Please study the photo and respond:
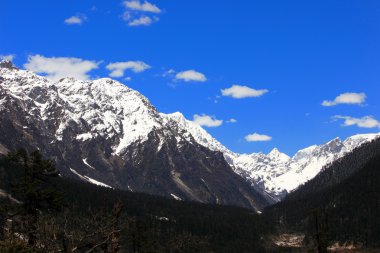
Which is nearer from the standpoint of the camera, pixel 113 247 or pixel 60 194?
pixel 113 247

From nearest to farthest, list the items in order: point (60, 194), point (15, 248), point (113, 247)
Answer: point (15, 248) < point (113, 247) < point (60, 194)

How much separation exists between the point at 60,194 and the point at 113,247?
8626 mm

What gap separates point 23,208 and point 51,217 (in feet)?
16.3

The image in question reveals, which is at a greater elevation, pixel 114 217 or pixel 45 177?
pixel 45 177

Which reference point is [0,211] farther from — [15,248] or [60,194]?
[15,248]

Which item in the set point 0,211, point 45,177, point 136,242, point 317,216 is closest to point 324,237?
point 317,216

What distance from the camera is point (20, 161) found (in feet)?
159

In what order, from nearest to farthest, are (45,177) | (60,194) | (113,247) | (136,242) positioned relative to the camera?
(113,247) → (60,194) → (45,177) → (136,242)

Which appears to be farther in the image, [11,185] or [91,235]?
[11,185]

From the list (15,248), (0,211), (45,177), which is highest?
(45,177)

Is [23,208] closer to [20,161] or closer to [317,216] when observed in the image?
[20,161]

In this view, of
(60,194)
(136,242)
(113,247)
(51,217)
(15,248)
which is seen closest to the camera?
(15,248)

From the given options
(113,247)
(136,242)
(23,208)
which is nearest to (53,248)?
(113,247)

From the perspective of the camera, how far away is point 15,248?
116 feet
